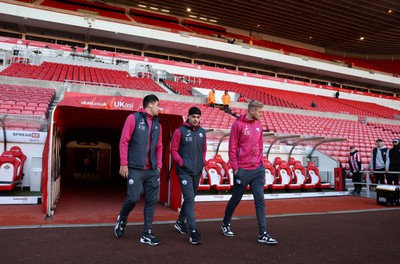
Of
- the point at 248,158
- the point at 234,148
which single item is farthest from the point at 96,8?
the point at 248,158

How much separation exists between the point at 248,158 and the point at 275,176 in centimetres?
581

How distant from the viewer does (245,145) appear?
4434 mm

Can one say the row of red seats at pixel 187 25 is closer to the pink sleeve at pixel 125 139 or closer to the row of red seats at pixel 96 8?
the row of red seats at pixel 96 8

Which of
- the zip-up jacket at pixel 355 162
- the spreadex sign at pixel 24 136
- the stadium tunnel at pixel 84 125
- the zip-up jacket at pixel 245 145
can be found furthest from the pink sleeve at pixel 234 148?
the zip-up jacket at pixel 355 162

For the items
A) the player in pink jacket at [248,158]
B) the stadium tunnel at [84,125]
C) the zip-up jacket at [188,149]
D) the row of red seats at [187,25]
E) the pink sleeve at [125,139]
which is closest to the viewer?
the pink sleeve at [125,139]

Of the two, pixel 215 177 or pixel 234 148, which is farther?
pixel 215 177

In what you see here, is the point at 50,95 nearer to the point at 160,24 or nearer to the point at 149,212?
the point at 149,212

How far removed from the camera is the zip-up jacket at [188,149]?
4449 mm

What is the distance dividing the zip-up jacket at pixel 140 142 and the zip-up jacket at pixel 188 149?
0.32 metres

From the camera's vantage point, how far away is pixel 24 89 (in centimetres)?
1346

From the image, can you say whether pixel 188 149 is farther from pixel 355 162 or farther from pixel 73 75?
pixel 73 75

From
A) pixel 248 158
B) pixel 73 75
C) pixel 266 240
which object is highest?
pixel 73 75

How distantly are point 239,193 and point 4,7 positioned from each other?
2436cm

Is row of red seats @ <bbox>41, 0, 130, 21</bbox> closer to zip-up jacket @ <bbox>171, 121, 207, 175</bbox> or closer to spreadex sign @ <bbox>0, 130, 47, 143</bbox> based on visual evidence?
spreadex sign @ <bbox>0, 130, 47, 143</bbox>
